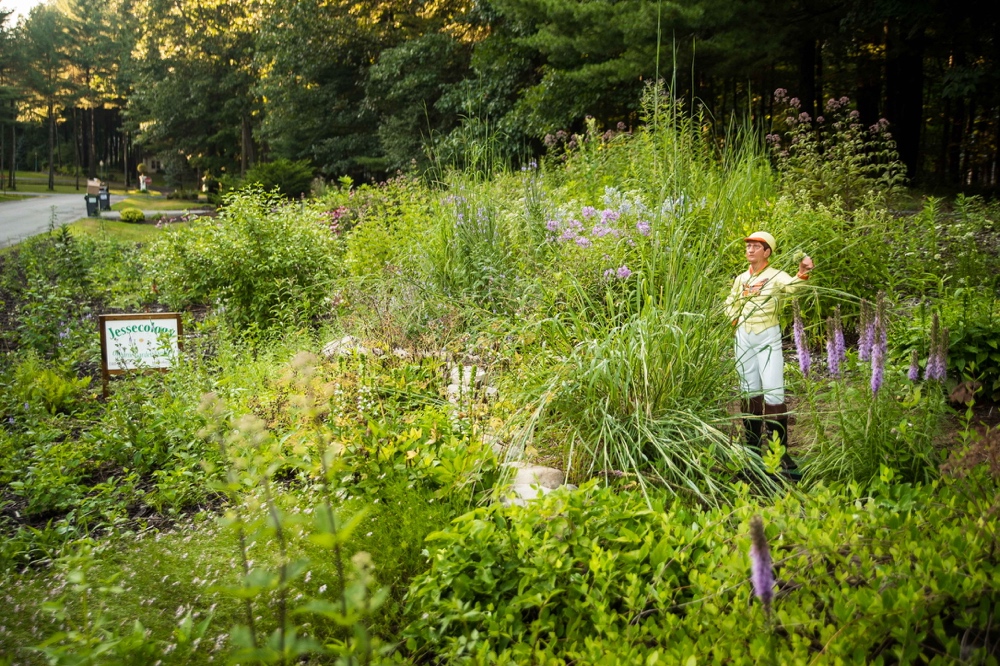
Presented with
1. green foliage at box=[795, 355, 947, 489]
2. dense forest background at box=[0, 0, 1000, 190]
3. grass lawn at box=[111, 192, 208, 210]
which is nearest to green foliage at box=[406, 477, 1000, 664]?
green foliage at box=[795, 355, 947, 489]

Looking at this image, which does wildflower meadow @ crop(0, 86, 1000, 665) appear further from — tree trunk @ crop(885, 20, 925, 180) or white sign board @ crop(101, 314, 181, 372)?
tree trunk @ crop(885, 20, 925, 180)

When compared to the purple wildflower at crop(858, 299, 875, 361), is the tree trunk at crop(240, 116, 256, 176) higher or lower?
higher

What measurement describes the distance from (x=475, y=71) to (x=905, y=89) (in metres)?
9.86

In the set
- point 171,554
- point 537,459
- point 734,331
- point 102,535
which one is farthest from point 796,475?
point 102,535

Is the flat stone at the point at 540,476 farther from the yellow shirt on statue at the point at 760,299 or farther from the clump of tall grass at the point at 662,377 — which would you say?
the yellow shirt on statue at the point at 760,299

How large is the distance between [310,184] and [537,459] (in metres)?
21.9

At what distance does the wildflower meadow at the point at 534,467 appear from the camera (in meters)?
1.86

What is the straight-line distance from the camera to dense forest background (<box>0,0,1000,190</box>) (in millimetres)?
12312

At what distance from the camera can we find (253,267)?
723 cm

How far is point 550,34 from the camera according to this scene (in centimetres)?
1420

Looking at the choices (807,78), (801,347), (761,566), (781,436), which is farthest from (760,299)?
(807,78)

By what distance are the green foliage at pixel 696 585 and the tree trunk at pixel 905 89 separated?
13946 mm

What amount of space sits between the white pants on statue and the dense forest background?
4.85 feet

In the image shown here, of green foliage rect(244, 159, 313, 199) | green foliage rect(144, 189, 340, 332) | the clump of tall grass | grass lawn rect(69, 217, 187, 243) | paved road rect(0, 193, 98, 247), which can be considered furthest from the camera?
green foliage rect(244, 159, 313, 199)
